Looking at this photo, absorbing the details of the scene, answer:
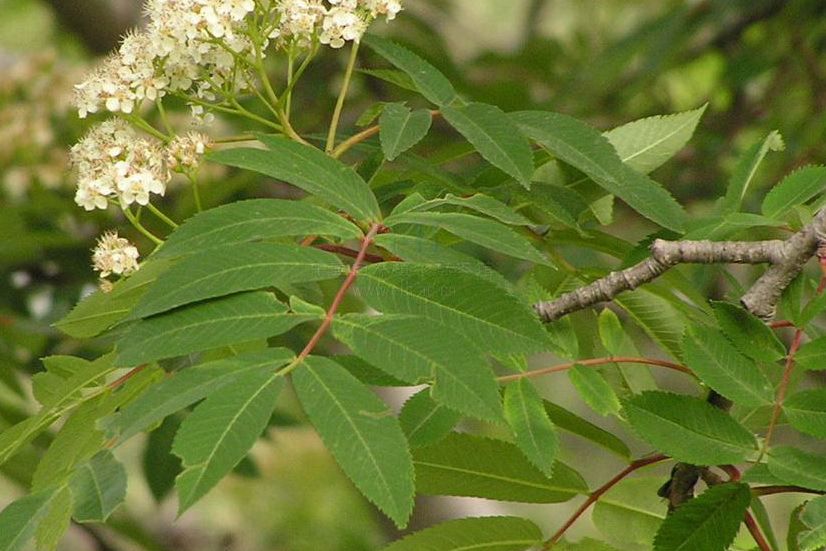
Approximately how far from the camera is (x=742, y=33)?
8.48 feet

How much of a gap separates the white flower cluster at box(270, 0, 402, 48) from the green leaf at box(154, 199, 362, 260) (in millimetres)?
175

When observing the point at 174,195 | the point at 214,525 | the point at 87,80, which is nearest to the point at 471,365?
the point at 87,80

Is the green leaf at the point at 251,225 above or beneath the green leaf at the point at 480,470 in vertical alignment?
above

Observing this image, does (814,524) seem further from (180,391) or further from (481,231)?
(180,391)

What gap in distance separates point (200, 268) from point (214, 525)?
2345 mm

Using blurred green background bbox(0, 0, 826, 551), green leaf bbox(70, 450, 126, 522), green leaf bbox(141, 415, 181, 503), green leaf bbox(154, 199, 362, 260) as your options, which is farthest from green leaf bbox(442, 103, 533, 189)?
green leaf bbox(141, 415, 181, 503)

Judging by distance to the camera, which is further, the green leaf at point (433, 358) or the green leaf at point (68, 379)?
the green leaf at point (68, 379)

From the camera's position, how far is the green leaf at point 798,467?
0.79 meters

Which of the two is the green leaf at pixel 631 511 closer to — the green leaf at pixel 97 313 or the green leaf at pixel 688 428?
the green leaf at pixel 688 428

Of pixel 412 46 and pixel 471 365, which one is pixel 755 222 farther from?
pixel 412 46

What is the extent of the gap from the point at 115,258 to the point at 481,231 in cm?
26

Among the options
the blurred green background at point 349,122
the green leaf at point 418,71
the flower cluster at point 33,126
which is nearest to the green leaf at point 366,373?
the green leaf at point 418,71

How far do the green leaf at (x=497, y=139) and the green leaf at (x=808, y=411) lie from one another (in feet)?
0.77

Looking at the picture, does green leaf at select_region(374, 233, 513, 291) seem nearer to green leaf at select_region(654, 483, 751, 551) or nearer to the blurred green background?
green leaf at select_region(654, 483, 751, 551)
